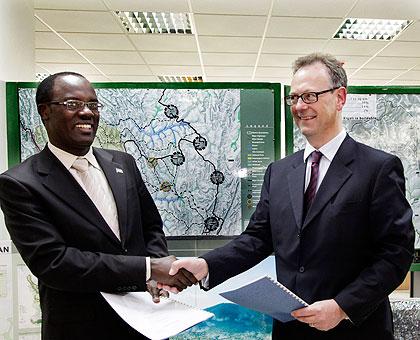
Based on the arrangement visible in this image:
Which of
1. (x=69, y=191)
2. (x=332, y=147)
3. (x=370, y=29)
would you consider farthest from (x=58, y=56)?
(x=332, y=147)

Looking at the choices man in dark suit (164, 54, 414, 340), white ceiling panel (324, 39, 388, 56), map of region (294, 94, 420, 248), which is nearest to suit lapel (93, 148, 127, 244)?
man in dark suit (164, 54, 414, 340)

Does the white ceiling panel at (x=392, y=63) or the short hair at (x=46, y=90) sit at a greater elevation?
the white ceiling panel at (x=392, y=63)

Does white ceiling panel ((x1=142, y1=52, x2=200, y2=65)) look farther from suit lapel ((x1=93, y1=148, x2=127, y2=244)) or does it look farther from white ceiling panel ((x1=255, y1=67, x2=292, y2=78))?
suit lapel ((x1=93, y1=148, x2=127, y2=244))

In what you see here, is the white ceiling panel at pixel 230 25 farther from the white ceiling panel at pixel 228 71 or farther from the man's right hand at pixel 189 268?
the man's right hand at pixel 189 268

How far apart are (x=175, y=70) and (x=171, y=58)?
583mm

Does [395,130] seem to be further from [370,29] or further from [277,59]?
[277,59]

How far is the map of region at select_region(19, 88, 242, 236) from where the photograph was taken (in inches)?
84.4

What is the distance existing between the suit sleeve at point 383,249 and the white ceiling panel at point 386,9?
3.16 m

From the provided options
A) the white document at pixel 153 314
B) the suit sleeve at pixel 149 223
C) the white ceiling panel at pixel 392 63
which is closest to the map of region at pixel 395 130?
the suit sleeve at pixel 149 223

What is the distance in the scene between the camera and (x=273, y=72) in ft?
22.0

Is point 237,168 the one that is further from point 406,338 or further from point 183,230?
point 406,338

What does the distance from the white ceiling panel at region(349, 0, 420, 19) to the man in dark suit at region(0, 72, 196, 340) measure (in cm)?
334

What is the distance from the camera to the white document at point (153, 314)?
3.96ft

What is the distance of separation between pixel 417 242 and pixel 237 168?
101 cm
